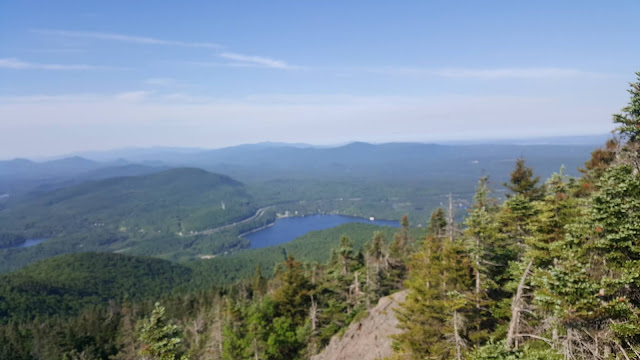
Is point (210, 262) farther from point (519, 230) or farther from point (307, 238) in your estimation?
point (519, 230)

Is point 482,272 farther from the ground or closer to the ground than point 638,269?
closer to the ground

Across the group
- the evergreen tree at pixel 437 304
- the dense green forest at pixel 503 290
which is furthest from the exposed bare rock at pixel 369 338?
the evergreen tree at pixel 437 304

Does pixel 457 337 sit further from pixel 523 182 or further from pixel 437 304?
pixel 523 182

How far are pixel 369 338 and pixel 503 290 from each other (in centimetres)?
1242

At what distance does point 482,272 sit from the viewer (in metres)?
21.0

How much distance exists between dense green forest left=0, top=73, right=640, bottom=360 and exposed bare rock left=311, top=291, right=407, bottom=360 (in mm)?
2754

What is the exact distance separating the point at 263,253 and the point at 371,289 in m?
138

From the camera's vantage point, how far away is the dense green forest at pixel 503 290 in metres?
10.8

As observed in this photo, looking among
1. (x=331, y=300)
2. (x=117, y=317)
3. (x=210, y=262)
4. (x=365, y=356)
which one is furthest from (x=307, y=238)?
(x=365, y=356)

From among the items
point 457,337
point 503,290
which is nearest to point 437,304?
point 457,337

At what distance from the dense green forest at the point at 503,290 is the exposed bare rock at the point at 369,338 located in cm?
275

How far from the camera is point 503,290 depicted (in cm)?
2236

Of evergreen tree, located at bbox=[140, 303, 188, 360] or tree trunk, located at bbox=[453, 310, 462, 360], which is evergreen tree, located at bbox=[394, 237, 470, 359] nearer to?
tree trunk, located at bbox=[453, 310, 462, 360]

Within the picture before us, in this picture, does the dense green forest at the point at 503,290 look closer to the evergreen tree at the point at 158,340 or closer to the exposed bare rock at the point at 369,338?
the evergreen tree at the point at 158,340
